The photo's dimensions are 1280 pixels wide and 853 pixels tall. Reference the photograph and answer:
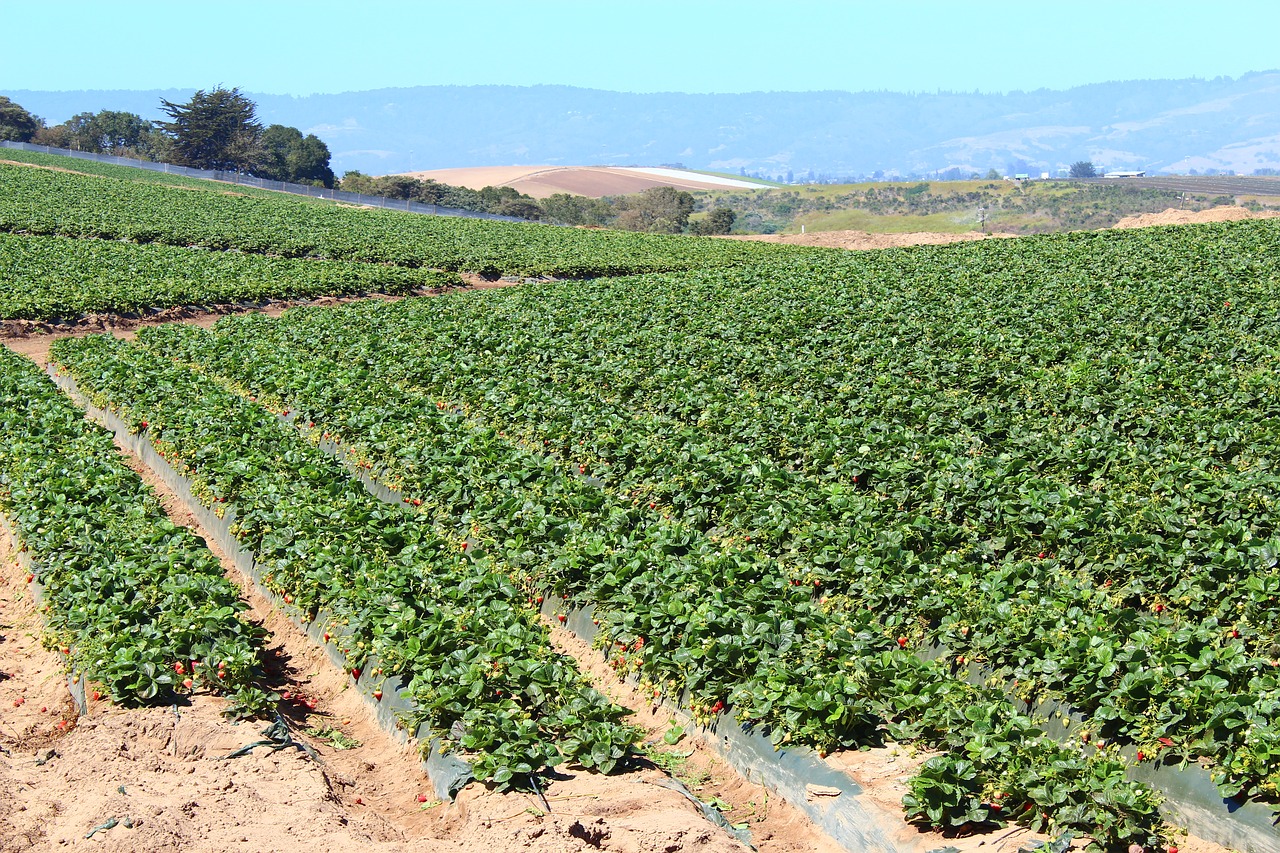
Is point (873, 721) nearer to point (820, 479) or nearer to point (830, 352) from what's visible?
point (820, 479)

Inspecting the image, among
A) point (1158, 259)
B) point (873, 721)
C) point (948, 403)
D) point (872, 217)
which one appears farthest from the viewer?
point (872, 217)

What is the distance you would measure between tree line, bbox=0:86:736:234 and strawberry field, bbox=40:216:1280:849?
63.5m

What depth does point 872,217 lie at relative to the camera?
99312mm

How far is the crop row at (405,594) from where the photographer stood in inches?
267

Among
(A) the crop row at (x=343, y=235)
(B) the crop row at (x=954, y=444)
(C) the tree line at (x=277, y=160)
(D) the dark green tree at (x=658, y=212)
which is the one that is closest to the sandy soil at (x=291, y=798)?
(B) the crop row at (x=954, y=444)

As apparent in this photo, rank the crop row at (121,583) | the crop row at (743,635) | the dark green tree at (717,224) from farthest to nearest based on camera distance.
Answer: the dark green tree at (717,224), the crop row at (121,583), the crop row at (743,635)

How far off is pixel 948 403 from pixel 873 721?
7.19 meters

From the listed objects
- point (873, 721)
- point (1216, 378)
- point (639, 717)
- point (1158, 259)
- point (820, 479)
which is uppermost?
point (1158, 259)

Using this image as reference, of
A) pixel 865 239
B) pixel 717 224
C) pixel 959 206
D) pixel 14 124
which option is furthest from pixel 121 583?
pixel 959 206

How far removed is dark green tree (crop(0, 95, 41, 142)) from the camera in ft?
276

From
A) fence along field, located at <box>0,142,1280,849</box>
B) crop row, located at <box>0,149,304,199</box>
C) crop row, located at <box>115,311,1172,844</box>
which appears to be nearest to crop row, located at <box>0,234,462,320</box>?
fence along field, located at <box>0,142,1280,849</box>

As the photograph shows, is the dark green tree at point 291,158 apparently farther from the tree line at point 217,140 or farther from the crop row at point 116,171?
the crop row at point 116,171

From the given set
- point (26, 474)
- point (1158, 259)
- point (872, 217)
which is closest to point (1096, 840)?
point (26, 474)

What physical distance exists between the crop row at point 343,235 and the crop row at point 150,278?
3.69 metres
